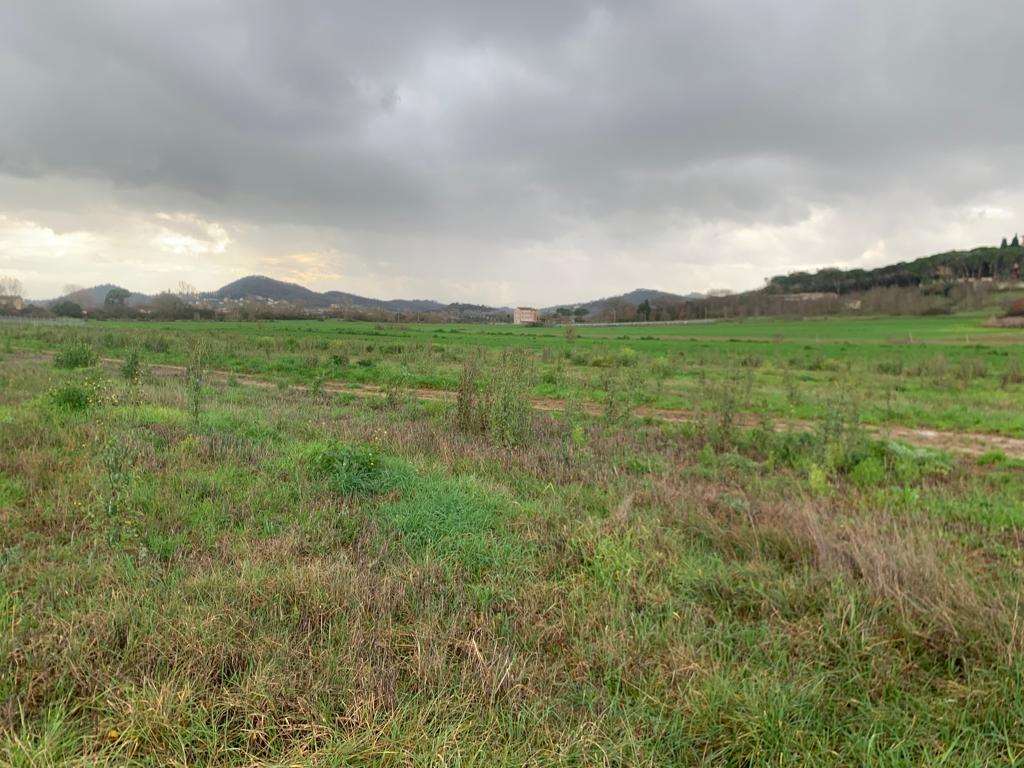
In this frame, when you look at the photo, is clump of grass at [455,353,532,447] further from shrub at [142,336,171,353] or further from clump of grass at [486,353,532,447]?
shrub at [142,336,171,353]

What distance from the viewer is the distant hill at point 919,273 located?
131500 millimetres

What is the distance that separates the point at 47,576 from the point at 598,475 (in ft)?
19.9

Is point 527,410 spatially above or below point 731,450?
above

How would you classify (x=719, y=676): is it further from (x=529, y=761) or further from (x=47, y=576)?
(x=47, y=576)

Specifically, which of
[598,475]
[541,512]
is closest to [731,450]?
[598,475]

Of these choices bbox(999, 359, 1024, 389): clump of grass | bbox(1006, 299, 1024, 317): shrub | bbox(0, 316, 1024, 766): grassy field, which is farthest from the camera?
bbox(1006, 299, 1024, 317): shrub

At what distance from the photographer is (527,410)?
33.8 feet

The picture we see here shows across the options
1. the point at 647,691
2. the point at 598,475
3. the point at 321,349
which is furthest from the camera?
the point at 321,349

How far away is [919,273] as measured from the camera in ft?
465

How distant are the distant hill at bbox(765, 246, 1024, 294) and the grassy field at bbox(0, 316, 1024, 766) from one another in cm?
16478

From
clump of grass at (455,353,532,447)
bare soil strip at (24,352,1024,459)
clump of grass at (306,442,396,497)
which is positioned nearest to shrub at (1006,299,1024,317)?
bare soil strip at (24,352,1024,459)

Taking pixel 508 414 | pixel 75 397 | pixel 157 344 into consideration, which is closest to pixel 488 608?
pixel 508 414

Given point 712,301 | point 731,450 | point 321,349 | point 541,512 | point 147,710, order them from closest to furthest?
point 147,710 < point 541,512 < point 731,450 < point 321,349 < point 712,301

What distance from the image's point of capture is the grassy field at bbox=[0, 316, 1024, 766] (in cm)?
257
